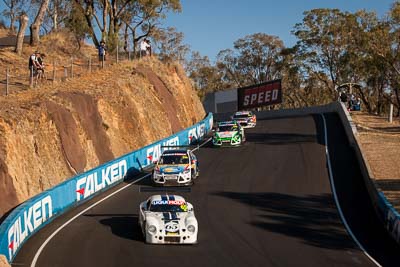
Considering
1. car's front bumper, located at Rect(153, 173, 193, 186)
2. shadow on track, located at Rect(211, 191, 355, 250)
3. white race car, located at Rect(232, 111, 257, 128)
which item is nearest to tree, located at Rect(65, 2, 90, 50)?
white race car, located at Rect(232, 111, 257, 128)

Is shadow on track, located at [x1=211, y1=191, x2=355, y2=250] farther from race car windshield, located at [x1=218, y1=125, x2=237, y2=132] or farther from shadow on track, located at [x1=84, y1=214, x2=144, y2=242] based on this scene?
race car windshield, located at [x1=218, y1=125, x2=237, y2=132]

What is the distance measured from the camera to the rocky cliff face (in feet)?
82.5

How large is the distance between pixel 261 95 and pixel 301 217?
56.0 m

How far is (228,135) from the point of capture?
41031mm

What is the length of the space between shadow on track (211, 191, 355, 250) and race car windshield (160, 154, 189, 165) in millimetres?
3238

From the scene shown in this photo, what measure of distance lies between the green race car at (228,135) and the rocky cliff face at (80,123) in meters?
5.52

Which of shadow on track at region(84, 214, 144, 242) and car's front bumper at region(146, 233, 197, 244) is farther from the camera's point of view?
shadow on track at region(84, 214, 144, 242)

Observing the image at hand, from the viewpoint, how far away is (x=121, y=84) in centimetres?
4428

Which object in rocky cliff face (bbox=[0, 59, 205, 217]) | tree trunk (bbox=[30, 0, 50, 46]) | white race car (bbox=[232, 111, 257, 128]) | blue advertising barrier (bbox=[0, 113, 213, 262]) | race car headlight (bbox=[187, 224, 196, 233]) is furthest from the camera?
white race car (bbox=[232, 111, 257, 128])

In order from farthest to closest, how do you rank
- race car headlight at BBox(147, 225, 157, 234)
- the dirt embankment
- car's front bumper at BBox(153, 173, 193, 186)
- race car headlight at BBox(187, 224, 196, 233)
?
car's front bumper at BBox(153, 173, 193, 186)
the dirt embankment
race car headlight at BBox(187, 224, 196, 233)
race car headlight at BBox(147, 225, 157, 234)

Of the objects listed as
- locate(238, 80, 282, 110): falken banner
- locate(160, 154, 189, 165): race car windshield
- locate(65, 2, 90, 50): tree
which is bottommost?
locate(160, 154, 189, 165): race car windshield

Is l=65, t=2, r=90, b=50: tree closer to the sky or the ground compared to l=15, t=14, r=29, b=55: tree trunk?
closer to the sky

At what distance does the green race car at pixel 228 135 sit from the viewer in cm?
4066

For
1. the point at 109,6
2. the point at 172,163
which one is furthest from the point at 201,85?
the point at 172,163
